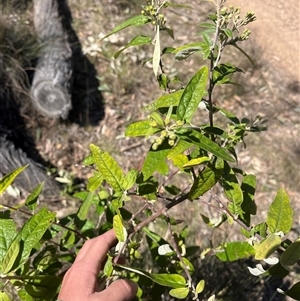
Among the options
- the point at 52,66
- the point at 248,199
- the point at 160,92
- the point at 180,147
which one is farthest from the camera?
the point at 160,92

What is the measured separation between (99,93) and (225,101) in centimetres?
111

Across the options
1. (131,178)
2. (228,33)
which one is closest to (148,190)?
(131,178)

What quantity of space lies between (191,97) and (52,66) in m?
2.84

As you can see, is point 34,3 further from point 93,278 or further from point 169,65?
point 93,278

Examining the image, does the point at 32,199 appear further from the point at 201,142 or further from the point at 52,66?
the point at 52,66

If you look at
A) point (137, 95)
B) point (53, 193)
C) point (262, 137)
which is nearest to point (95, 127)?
point (137, 95)

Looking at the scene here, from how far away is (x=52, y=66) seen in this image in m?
3.72

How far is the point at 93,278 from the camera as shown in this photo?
1269 millimetres

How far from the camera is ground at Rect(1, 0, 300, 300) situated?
352 centimetres

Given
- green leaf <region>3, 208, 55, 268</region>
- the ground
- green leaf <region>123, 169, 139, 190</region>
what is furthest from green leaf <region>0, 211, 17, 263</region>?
the ground

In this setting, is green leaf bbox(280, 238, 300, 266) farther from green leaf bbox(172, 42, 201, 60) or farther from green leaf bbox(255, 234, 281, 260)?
green leaf bbox(172, 42, 201, 60)

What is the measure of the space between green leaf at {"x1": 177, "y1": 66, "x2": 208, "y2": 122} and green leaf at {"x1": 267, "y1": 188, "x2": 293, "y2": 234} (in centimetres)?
32

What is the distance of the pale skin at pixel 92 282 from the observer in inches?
47.4

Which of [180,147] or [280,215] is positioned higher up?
[180,147]
